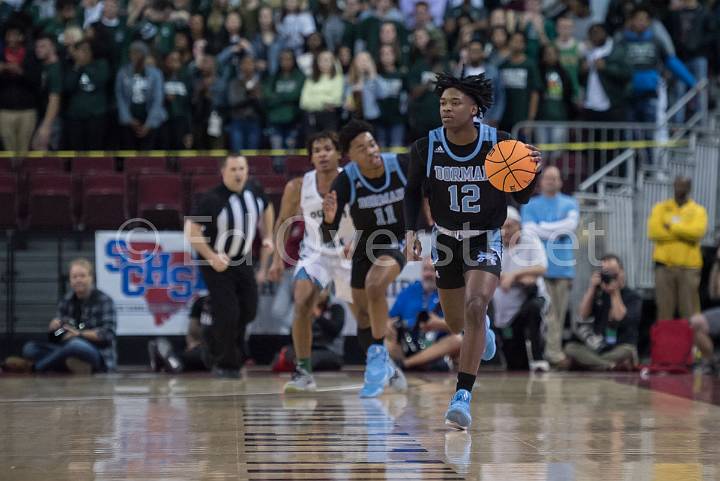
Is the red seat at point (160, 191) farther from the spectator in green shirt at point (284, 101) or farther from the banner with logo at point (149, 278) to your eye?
the spectator in green shirt at point (284, 101)

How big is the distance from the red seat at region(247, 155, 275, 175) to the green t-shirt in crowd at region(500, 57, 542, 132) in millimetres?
3435

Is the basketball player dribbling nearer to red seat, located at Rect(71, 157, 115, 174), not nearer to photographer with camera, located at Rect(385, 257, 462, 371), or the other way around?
photographer with camera, located at Rect(385, 257, 462, 371)

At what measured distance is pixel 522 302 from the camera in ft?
47.4

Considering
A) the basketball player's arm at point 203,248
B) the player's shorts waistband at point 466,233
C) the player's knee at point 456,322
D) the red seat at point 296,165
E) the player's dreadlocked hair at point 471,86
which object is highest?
the player's dreadlocked hair at point 471,86

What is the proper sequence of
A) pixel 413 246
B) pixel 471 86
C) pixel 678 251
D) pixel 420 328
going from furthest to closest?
pixel 678 251 → pixel 420 328 → pixel 413 246 → pixel 471 86

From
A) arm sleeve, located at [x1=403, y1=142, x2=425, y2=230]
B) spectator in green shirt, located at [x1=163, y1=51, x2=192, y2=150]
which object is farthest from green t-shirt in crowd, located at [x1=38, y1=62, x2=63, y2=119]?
arm sleeve, located at [x1=403, y1=142, x2=425, y2=230]

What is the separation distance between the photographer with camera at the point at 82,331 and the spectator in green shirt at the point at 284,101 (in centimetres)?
450

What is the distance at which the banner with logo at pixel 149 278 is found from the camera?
14625 mm

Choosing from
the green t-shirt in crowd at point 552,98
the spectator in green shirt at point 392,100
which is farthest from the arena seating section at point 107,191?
the green t-shirt in crowd at point 552,98

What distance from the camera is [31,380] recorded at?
1261 centimetres

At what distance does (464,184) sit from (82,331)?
6513 mm

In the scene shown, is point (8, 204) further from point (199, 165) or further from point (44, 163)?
point (199, 165)

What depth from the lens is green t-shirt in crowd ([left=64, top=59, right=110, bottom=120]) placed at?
17391 millimetres

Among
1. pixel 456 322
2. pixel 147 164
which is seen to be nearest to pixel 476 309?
pixel 456 322
